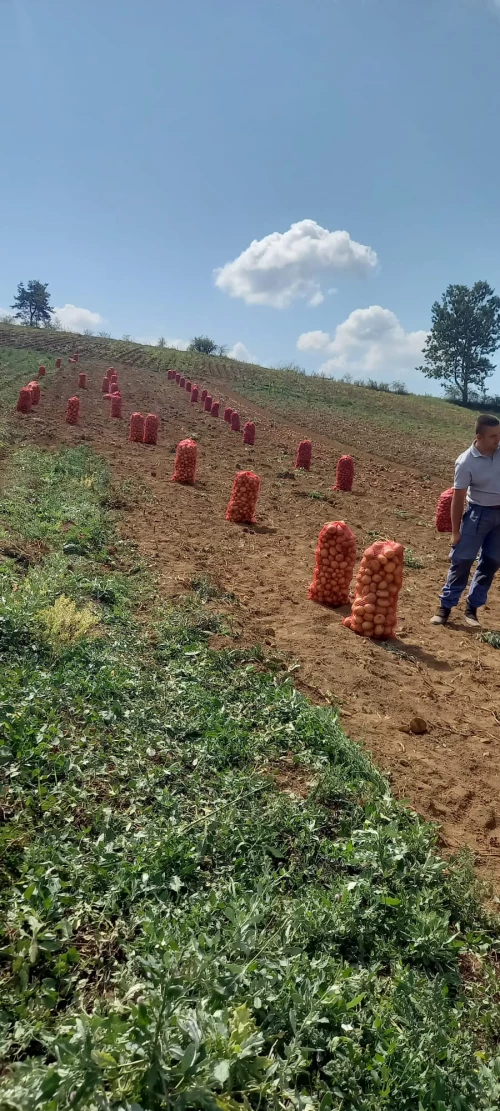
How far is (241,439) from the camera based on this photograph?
1831cm

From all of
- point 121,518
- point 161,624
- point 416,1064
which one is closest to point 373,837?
point 416,1064

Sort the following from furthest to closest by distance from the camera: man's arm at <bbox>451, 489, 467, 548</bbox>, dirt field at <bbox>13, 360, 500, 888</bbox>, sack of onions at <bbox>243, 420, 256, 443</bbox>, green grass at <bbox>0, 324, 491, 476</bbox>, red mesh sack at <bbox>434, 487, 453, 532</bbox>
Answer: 1. green grass at <bbox>0, 324, 491, 476</bbox>
2. sack of onions at <bbox>243, 420, 256, 443</bbox>
3. red mesh sack at <bbox>434, 487, 453, 532</bbox>
4. man's arm at <bbox>451, 489, 467, 548</bbox>
5. dirt field at <bbox>13, 360, 500, 888</bbox>

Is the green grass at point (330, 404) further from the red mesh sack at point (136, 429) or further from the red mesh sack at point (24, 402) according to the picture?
the red mesh sack at point (24, 402)

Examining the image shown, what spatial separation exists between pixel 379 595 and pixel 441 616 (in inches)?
42.8

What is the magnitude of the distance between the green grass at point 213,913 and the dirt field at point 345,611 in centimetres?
45

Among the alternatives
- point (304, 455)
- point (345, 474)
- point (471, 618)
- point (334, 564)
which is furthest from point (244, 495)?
point (304, 455)

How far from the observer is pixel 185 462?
11039 millimetres

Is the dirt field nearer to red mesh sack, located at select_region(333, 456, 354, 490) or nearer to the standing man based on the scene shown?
red mesh sack, located at select_region(333, 456, 354, 490)

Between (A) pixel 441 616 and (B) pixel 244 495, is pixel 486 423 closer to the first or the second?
(A) pixel 441 616

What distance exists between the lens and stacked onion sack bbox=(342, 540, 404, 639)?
5277mm

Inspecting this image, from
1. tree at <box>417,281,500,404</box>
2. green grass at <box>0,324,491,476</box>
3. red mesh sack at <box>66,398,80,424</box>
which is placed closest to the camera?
Answer: red mesh sack at <box>66,398,80,424</box>

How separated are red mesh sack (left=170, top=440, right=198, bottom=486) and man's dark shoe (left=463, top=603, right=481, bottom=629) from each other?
20.7 feet

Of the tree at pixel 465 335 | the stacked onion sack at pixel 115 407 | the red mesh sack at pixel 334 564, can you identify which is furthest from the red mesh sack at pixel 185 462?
the tree at pixel 465 335

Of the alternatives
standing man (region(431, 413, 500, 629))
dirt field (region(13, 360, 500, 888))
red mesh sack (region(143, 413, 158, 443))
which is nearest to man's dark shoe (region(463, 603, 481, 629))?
standing man (region(431, 413, 500, 629))
